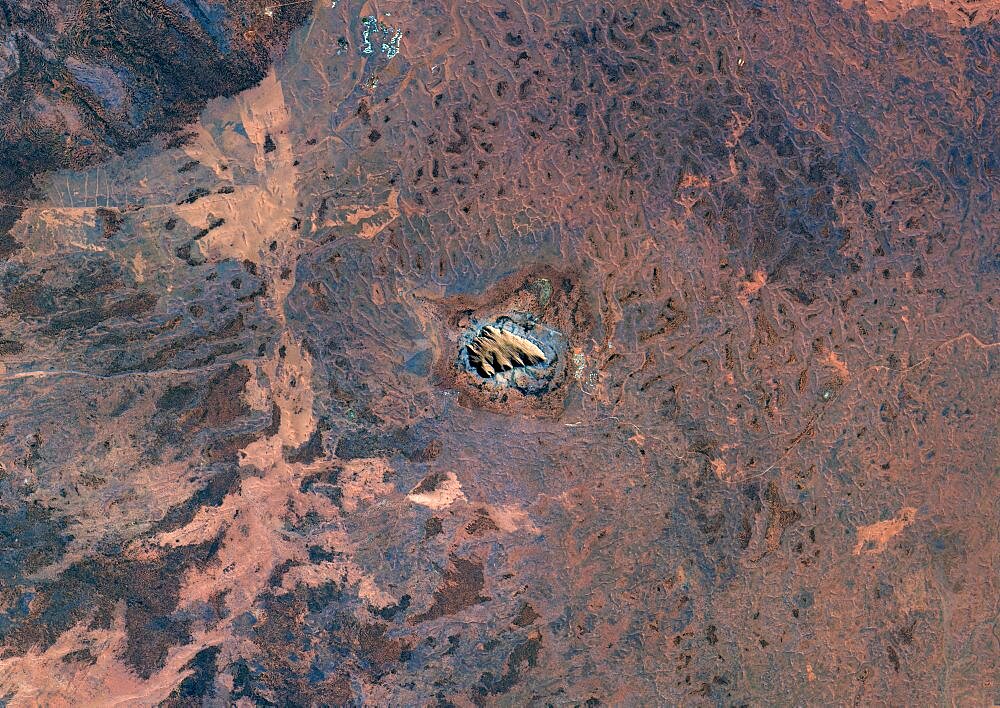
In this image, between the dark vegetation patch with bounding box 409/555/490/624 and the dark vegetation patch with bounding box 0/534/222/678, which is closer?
the dark vegetation patch with bounding box 0/534/222/678

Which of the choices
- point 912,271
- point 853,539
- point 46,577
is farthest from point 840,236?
point 46,577

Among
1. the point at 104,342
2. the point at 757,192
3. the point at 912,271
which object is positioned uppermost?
the point at 757,192

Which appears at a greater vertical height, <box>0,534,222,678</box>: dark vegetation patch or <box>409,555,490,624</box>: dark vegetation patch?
<box>409,555,490,624</box>: dark vegetation patch

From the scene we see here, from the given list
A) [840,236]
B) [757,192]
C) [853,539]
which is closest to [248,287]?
[757,192]

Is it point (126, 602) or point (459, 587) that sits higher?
point (459, 587)

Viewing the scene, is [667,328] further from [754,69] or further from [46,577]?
[46,577]

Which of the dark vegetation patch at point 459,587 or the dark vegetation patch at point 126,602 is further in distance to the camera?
the dark vegetation patch at point 459,587

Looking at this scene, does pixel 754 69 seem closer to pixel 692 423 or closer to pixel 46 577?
pixel 692 423

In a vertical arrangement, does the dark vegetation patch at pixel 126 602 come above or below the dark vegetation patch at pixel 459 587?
below

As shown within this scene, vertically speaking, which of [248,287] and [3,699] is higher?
[248,287]
